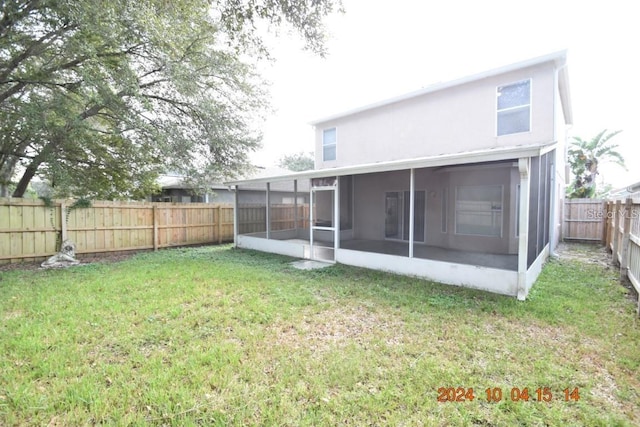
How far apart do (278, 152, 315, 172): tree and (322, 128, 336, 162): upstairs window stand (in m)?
23.5

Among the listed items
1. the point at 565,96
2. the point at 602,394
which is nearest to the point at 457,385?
the point at 602,394

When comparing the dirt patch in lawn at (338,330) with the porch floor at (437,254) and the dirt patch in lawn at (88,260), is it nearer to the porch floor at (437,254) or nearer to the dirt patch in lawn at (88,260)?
the porch floor at (437,254)

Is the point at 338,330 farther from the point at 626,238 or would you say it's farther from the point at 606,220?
the point at 606,220

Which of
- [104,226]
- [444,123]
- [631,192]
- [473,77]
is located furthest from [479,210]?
[104,226]

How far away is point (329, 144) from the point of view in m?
12.3

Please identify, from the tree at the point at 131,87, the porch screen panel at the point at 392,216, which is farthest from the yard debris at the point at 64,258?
the porch screen panel at the point at 392,216

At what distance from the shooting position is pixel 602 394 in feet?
8.66

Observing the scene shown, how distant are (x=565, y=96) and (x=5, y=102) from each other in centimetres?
1582

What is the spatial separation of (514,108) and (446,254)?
171 inches

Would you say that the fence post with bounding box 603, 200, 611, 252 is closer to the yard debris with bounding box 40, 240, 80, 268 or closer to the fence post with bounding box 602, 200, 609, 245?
the fence post with bounding box 602, 200, 609, 245

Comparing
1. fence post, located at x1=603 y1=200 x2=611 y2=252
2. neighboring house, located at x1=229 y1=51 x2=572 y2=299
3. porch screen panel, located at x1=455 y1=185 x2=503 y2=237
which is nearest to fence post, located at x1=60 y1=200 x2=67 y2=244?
neighboring house, located at x1=229 y1=51 x2=572 y2=299

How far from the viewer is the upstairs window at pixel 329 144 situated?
39.9 ft

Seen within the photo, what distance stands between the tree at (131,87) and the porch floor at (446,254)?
5692mm

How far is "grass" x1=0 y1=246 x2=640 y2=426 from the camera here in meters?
2.43
